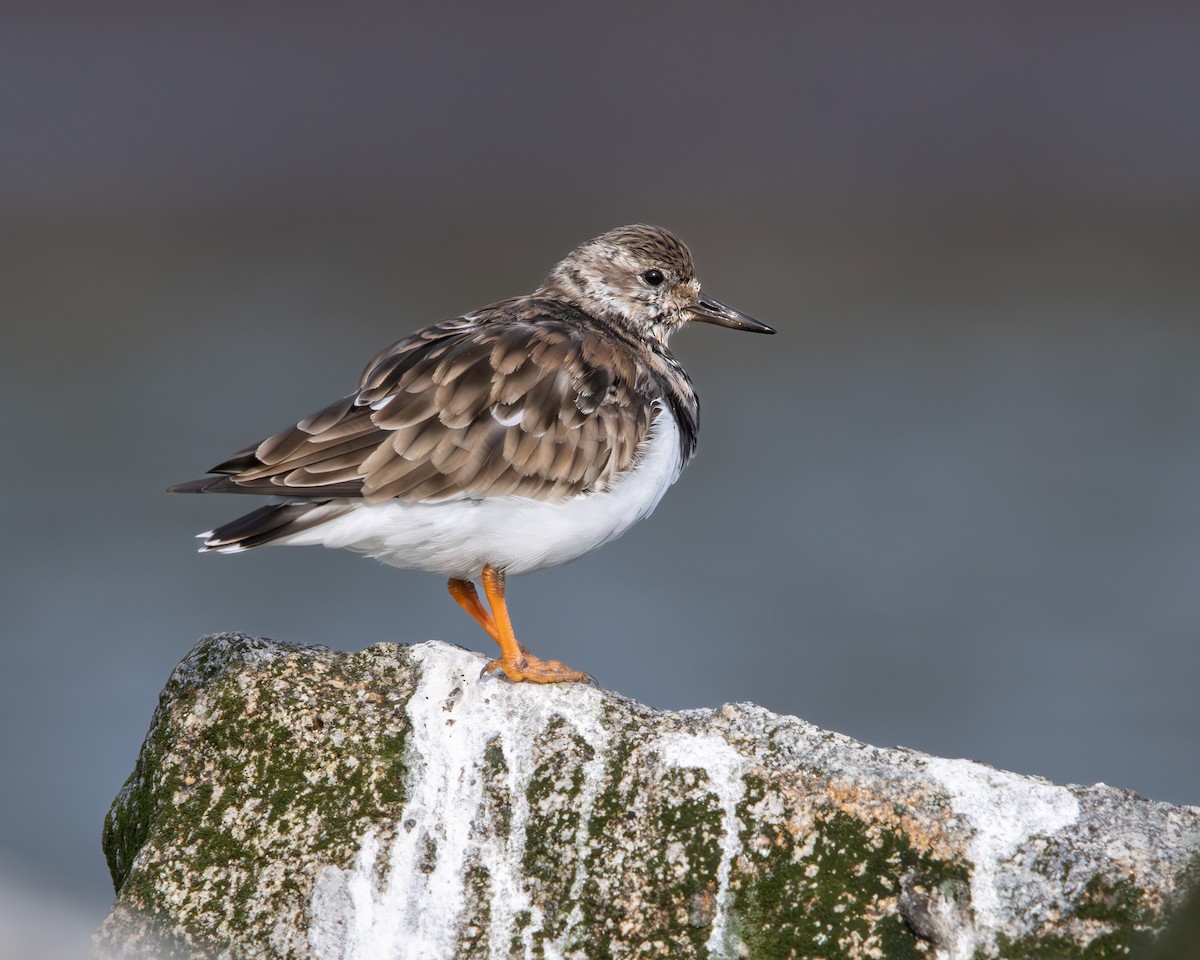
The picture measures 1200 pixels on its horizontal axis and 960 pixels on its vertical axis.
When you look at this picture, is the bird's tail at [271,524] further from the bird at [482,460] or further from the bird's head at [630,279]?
the bird's head at [630,279]

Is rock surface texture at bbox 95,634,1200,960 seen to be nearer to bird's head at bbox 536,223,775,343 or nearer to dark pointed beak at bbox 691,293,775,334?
bird's head at bbox 536,223,775,343

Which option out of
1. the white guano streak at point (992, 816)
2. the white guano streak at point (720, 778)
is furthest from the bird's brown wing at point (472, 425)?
the white guano streak at point (992, 816)

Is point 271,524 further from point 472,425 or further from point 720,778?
point 720,778

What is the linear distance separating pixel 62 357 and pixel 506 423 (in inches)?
419

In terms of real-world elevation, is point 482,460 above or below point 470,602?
above

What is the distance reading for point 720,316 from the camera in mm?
6086

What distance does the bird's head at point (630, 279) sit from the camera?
5824mm

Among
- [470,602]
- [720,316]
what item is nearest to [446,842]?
[470,602]

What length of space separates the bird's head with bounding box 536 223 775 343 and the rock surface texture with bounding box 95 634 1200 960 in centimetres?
228

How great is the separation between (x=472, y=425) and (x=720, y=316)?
1.70 metres

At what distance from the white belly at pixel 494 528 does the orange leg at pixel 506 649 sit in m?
0.07

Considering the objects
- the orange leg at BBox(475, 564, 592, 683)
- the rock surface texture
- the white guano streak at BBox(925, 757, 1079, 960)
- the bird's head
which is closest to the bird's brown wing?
the orange leg at BBox(475, 564, 592, 683)

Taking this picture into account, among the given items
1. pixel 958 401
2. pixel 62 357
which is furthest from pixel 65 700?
pixel 958 401

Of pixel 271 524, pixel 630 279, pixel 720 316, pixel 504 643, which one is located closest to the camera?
pixel 271 524
